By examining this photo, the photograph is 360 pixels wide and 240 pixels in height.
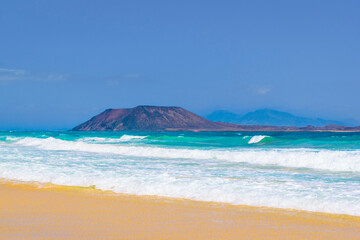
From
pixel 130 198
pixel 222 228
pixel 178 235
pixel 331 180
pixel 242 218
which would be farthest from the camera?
pixel 331 180

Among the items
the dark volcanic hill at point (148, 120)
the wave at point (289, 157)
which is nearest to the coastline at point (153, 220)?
the wave at point (289, 157)

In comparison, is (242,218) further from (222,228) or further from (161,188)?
(161,188)

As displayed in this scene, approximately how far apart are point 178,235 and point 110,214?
1457 millimetres

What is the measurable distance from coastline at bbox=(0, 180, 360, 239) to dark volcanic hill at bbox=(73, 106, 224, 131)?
142558 millimetres

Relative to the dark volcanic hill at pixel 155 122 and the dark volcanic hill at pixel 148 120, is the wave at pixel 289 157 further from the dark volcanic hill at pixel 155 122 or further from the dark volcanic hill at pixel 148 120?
the dark volcanic hill at pixel 148 120

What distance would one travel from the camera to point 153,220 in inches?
189

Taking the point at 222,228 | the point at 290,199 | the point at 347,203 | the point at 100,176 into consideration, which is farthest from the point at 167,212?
the point at 100,176

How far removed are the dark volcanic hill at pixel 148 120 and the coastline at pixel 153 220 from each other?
468 feet

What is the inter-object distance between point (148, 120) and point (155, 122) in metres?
3.84

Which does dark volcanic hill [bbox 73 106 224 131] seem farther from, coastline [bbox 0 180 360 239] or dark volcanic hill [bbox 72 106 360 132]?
coastline [bbox 0 180 360 239]

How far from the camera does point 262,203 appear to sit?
5.91 m

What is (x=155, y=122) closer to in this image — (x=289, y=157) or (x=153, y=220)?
(x=289, y=157)

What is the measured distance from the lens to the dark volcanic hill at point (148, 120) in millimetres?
154250

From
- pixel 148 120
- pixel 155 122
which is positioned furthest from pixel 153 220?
pixel 148 120
